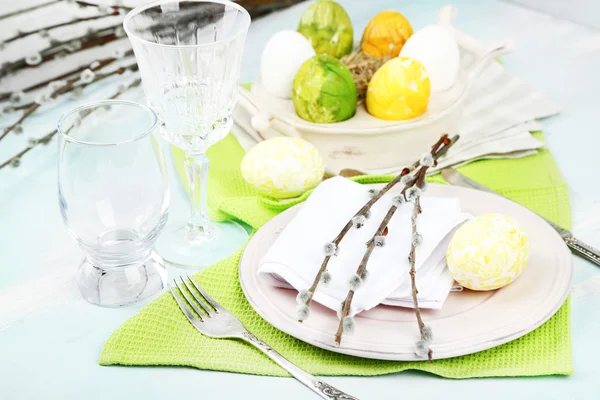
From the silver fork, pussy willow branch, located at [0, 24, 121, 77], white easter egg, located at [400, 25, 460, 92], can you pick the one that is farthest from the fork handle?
pussy willow branch, located at [0, 24, 121, 77]

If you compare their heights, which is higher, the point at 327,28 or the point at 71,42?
the point at 327,28

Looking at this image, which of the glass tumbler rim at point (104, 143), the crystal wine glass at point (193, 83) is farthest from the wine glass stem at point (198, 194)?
the glass tumbler rim at point (104, 143)

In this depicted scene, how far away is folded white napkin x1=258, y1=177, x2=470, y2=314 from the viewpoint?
699 millimetres

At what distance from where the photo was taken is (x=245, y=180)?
39.3 inches

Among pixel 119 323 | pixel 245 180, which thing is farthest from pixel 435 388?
pixel 245 180

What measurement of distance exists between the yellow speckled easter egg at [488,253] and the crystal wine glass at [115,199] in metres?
0.30

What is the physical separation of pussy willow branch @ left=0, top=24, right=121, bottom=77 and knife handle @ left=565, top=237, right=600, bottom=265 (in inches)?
33.1

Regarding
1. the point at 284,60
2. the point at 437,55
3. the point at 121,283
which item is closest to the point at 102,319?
the point at 121,283

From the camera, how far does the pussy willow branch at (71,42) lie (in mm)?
1319

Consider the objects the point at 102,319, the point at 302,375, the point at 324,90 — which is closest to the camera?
the point at 302,375

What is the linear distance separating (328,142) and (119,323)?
1.30 feet

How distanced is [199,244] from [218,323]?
19cm

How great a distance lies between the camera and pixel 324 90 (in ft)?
3.33

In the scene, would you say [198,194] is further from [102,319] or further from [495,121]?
[495,121]
